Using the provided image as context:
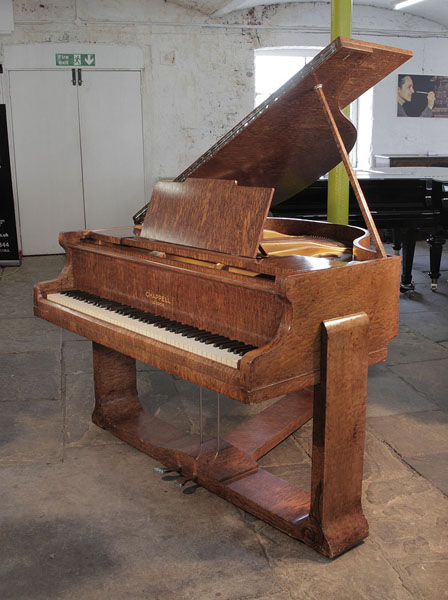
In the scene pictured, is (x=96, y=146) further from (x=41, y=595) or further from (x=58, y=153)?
(x=41, y=595)

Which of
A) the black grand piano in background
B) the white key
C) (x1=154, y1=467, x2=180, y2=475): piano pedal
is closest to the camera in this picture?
the white key

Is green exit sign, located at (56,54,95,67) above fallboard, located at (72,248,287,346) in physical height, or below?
above

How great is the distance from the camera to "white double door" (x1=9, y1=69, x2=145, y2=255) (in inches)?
335

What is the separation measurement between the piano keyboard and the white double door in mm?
6146

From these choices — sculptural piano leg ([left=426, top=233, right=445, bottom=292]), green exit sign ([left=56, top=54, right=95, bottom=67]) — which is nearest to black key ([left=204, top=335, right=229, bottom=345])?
sculptural piano leg ([left=426, top=233, right=445, bottom=292])

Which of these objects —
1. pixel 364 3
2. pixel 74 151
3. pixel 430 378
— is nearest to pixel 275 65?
pixel 364 3

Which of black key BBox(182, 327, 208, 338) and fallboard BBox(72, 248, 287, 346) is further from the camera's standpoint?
black key BBox(182, 327, 208, 338)

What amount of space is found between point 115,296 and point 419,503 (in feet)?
5.00

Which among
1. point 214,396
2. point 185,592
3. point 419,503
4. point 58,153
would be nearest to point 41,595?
point 185,592

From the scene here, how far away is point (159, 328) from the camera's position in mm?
2398

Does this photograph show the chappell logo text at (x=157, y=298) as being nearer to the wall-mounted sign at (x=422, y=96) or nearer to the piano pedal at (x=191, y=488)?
the piano pedal at (x=191, y=488)

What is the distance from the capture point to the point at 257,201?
2281 mm

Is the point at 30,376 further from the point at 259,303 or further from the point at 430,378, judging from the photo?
the point at 430,378

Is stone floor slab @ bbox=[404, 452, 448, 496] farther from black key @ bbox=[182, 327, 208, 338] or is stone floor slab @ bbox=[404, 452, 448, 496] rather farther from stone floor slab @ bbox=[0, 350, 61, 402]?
stone floor slab @ bbox=[0, 350, 61, 402]
